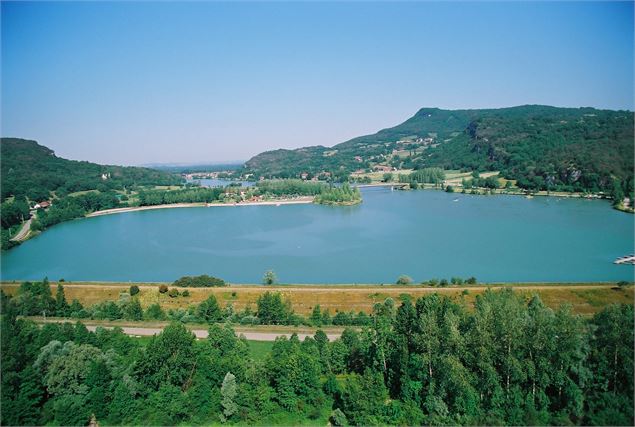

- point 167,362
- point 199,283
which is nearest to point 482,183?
point 199,283

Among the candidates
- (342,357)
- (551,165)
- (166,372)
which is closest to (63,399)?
(166,372)

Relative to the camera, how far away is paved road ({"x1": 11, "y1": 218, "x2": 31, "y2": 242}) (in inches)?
978

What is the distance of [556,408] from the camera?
600 centimetres

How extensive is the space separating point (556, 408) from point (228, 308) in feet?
26.1

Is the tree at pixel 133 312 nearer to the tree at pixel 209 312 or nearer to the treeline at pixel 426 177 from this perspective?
the tree at pixel 209 312

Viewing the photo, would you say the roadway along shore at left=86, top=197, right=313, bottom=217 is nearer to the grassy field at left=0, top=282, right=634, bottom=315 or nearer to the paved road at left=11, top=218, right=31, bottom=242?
the paved road at left=11, top=218, right=31, bottom=242

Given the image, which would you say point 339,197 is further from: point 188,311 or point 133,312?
point 133,312

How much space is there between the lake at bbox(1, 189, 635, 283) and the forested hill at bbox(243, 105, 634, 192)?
4666 millimetres

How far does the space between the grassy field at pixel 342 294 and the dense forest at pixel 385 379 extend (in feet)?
15.7

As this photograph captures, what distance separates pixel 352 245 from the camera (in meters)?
21.5

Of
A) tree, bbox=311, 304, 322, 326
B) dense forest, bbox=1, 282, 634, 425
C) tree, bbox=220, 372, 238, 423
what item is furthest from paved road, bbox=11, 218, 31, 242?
tree, bbox=220, 372, 238, 423

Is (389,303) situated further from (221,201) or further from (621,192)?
(221,201)

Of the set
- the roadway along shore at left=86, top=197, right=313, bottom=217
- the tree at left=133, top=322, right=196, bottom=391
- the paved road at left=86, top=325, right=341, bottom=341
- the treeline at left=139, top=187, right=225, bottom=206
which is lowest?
the paved road at left=86, top=325, right=341, bottom=341

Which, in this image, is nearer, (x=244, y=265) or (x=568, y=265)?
(x=568, y=265)
